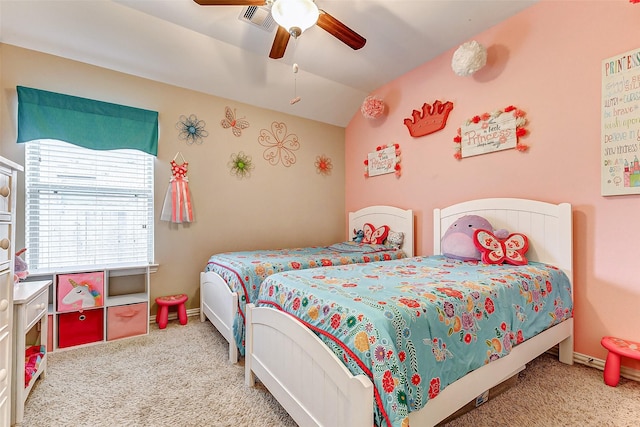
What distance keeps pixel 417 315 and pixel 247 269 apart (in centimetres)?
136

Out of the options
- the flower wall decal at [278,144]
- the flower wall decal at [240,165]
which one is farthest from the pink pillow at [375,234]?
the flower wall decal at [240,165]

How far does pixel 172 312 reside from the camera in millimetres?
2924

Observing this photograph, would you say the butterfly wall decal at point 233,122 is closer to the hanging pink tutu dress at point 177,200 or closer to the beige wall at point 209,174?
the beige wall at point 209,174

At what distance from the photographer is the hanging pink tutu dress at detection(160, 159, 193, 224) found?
2857 mm

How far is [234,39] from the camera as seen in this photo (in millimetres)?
2672

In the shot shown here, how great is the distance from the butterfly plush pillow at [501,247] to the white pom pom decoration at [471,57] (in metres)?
1.38

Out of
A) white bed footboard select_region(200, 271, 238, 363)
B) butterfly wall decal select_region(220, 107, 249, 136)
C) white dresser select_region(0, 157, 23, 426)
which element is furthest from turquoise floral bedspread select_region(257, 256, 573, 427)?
butterfly wall decal select_region(220, 107, 249, 136)

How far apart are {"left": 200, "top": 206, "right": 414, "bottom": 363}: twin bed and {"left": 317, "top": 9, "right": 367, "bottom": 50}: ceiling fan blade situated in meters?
1.73

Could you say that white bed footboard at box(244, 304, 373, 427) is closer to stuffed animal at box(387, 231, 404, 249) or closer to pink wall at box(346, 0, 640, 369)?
stuffed animal at box(387, 231, 404, 249)

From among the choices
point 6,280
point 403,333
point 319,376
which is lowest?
point 319,376

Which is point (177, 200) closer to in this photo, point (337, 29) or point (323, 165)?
point (323, 165)

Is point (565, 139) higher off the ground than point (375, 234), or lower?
higher

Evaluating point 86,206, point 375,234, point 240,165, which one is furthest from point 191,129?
point 375,234

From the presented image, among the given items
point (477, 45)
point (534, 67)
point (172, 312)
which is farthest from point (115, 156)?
point (534, 67)
